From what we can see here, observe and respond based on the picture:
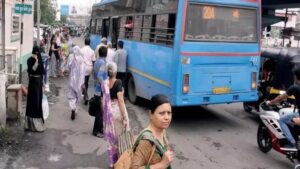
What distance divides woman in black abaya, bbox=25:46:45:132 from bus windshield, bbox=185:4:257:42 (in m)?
2.95

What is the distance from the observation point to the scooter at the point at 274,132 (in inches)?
243

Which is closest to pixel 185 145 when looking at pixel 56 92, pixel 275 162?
pixel 275 162

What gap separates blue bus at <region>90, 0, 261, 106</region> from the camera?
8117mm

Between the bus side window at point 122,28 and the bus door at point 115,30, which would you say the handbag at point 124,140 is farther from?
the bus door at point 115,30

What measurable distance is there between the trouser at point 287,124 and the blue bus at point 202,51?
7.77 ft

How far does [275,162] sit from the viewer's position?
261 inches

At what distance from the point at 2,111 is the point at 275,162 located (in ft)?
16.3

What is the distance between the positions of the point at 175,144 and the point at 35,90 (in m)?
2.79

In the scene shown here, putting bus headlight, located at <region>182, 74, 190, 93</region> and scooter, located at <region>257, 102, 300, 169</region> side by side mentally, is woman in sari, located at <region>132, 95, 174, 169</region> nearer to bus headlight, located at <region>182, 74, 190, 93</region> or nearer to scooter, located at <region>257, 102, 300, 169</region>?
scooter, located at <region>257, 102, 300, 169</region>

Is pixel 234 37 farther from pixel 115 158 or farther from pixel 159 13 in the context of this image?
pixel 115 158

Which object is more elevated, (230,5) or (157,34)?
(230,5)

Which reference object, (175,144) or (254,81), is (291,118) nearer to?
(175,144)

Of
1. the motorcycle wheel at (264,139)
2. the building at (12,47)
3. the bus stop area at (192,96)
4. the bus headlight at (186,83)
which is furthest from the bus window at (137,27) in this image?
the motorcycle wheel at (264,139)

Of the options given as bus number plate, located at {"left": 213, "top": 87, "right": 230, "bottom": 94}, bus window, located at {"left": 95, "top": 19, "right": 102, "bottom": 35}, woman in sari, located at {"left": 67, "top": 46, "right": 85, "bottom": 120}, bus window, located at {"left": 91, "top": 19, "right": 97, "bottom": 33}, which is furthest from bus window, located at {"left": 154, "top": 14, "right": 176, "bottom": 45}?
bus window, located at {"left": 91, "top": 19, "right": 97, "bottom": 33}
